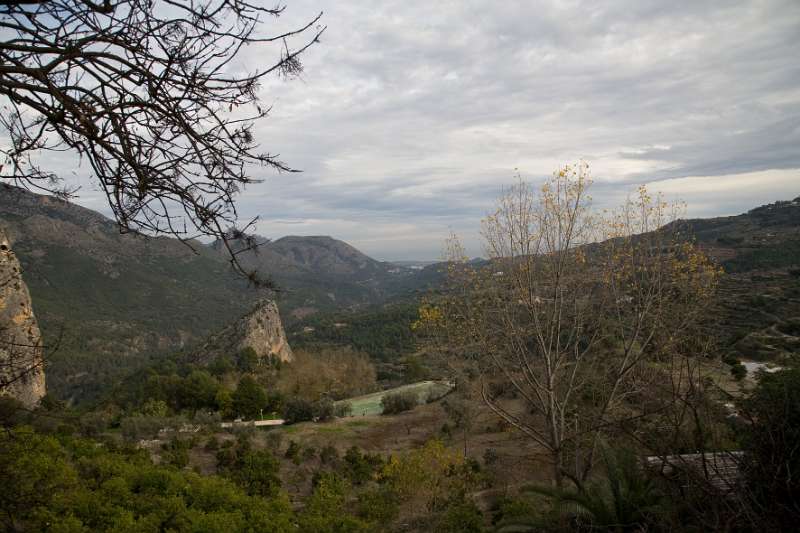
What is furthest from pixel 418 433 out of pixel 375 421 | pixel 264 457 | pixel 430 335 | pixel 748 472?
pixel 748 472

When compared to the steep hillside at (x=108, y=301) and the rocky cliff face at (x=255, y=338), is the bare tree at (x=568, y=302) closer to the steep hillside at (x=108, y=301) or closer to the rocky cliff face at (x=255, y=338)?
the rocky cliff face at (x=255, y=338)

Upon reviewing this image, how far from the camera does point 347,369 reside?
135 feet

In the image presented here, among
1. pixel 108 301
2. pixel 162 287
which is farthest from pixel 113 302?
pixel 162 287

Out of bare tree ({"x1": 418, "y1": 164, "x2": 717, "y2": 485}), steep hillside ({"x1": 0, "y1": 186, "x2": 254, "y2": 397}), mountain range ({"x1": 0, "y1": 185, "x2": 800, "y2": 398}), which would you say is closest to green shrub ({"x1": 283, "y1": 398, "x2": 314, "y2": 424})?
mountain range ({"x1": 0, "y1": 185, "x2": 800, "y2": 398})

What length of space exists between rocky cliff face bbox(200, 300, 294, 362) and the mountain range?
271 centimetres

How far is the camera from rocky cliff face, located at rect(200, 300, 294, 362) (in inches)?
1745

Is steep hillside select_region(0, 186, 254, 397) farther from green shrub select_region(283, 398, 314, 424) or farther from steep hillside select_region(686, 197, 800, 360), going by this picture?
steep hillside select_region(686, 197, 800, 360)

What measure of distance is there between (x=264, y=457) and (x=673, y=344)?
10239mm

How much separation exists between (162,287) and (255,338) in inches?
2691

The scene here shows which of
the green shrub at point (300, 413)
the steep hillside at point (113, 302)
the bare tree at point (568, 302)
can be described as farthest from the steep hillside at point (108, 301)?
the bare tree at point (568, 302)

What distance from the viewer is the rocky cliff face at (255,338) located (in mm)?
44312

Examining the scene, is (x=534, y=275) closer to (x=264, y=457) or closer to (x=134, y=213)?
(x=134, y=213)

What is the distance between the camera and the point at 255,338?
148ft

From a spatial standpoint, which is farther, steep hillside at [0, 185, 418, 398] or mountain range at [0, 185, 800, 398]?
steep hillside at [0, 185, 418, 398]
